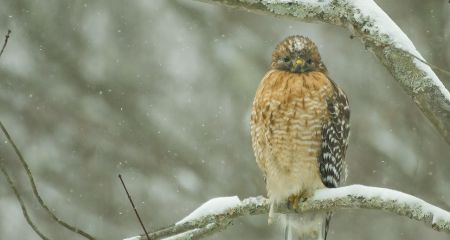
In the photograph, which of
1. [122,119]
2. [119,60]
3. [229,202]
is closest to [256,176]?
[122,119]

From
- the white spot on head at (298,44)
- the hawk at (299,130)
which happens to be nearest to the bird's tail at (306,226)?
the hawk at (299,130)

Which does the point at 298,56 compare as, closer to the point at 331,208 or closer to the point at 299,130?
the point at 299,130

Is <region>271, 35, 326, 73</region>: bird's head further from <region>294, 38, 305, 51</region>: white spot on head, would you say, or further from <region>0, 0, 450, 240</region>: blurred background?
<region>0, 0, 450, 240</region>: blurred background

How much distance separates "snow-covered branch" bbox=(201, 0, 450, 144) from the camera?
482 centimetres

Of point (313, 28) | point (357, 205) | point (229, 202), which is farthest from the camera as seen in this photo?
point (313, 28)

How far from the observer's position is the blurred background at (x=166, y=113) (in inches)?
476

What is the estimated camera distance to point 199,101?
14.6 metres

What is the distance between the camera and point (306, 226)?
686cm

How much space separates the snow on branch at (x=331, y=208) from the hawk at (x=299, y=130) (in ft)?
2.45

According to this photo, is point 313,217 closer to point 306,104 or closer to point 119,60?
point 306,104

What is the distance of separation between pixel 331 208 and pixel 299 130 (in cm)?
121

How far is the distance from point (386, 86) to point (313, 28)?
2.67m

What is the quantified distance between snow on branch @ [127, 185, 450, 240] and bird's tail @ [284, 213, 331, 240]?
1.09 metres

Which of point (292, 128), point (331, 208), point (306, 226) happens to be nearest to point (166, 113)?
point (306, 226)
